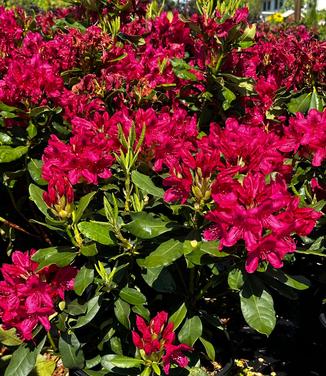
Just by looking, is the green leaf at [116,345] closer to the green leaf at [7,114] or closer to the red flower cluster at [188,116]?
the red flower cluster at [188,116]

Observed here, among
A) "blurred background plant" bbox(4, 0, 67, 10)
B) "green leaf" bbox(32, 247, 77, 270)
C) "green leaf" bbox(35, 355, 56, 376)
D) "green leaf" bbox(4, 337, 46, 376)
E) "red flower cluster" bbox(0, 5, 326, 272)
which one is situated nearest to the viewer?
"red flower cluster" bbox(0, 5, 326, 272)

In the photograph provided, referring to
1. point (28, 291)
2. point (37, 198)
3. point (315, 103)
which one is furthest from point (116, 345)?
point (315, 103)

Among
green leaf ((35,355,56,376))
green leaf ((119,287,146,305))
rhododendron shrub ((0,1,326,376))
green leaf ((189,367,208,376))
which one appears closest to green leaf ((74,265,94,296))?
rhododendron shrub ((0,1,326,376))

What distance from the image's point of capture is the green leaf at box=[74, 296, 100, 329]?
1724mm

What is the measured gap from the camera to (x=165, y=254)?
1541mm

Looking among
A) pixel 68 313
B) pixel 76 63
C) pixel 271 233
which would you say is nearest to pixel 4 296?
pixel 68 313

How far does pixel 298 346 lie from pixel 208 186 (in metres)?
1.59

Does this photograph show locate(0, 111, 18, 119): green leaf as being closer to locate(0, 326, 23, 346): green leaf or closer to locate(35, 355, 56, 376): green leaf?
locate(0, 326, 23, 346): green leaf

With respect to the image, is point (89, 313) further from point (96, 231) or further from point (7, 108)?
point (7, 108)


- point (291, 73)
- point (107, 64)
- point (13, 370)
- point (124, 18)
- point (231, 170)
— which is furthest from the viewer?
point (124, 18)

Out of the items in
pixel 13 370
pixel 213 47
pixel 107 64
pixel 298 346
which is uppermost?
pixel 213 47

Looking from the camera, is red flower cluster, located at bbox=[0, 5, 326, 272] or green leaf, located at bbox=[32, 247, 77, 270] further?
green leaf, located at bbox=[32, 247, 77, 270]

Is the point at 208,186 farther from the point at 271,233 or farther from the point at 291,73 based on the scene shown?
the point at 291,73

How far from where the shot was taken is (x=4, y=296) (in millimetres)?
1695
